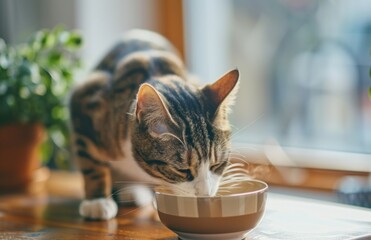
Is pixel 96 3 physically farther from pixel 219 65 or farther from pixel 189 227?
pixel 189 227

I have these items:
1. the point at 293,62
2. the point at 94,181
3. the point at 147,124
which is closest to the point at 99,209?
the point at 94,181

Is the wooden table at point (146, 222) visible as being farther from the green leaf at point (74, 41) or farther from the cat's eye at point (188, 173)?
the green leaf at point (74, 41)

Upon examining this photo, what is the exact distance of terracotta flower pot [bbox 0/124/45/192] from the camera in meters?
1.63

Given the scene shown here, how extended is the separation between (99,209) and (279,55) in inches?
31.0

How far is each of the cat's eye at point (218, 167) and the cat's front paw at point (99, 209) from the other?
0.29m

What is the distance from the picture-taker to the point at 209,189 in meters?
1.13

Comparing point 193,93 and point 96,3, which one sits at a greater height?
point 96,3

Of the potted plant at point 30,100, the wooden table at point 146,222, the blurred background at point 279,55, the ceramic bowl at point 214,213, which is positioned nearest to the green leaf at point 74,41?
the potted plant at point 30,100

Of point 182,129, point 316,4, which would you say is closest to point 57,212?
point 182,129

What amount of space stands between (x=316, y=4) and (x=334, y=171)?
0.45m

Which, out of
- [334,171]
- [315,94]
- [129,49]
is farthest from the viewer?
[315,94]

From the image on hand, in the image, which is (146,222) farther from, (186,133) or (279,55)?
(279,55)

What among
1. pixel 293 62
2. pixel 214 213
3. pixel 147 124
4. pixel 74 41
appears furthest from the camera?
pixel 293 62

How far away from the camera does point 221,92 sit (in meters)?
1.19
